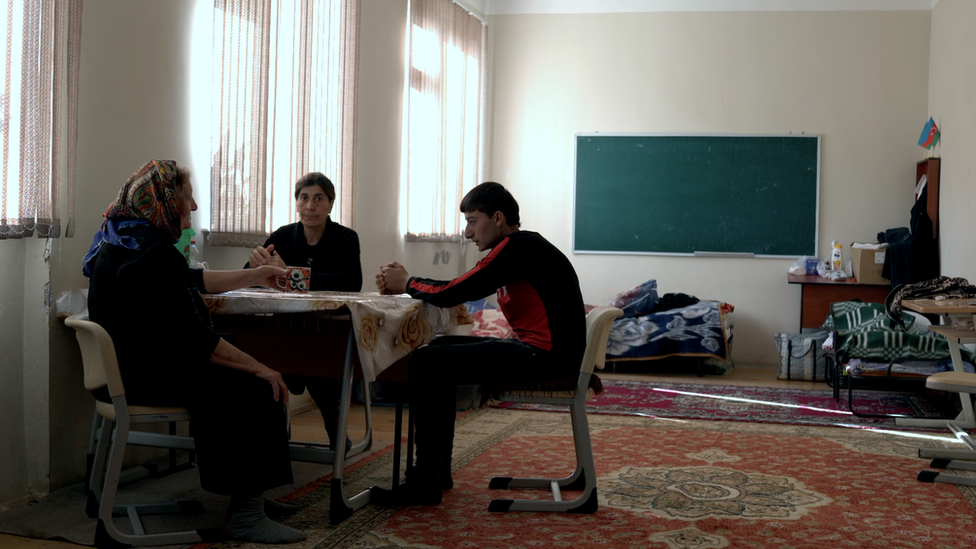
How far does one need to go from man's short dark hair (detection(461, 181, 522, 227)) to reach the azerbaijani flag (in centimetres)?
484

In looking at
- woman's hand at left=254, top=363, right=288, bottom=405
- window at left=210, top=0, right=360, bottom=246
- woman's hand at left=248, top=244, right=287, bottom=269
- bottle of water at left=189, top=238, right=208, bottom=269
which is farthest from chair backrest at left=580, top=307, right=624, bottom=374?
window at left=210, top=0, right=360, bottom=246

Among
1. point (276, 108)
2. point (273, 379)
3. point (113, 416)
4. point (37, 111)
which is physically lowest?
point (113, 416)

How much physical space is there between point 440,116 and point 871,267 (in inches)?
137

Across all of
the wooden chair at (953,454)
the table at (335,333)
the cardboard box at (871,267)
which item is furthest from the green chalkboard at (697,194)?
the table at (335,333)

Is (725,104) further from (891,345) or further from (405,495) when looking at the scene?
(405,495)

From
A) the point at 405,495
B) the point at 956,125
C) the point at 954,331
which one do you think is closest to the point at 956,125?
the point at 956,125

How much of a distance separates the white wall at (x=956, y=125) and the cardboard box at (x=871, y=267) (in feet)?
1.45

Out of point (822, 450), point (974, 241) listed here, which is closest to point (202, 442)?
point (822, 450)

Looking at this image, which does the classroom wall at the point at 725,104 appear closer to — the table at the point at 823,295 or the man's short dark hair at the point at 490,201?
the table at the point at 823,295

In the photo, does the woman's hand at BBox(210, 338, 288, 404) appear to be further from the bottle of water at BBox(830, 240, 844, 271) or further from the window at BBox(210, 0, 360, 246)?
the bottle of water at BBox(830, 240, 844, 271)

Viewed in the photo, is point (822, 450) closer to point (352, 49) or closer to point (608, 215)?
point (352, 49)

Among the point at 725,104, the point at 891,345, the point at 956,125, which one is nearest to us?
the point at 891,345

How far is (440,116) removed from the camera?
6.28 metres

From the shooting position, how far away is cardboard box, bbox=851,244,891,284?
634 centimetres
